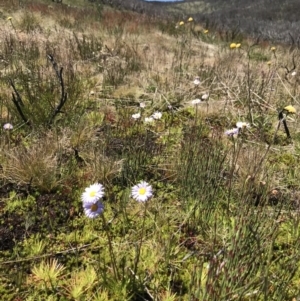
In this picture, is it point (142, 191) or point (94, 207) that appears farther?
point (142, 191)

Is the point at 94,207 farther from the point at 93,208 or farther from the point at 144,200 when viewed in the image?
the point at 144,200

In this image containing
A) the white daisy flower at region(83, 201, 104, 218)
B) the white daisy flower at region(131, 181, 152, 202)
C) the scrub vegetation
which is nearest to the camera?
the white daisy flower at region(83, 201, 104, 218)

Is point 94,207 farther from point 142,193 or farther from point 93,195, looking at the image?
point 142,193

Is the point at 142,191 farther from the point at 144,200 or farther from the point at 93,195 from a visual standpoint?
the point at 93,195

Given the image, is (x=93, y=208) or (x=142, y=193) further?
(x=142, y=193)

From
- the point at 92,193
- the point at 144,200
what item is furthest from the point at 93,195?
the point at 144,200

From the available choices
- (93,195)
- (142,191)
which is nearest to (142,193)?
(142,191)

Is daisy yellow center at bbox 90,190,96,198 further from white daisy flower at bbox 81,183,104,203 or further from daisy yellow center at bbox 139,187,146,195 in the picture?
daisy yellow center at bbox 139,187,146,195

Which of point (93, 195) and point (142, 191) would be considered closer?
point (93, 195)

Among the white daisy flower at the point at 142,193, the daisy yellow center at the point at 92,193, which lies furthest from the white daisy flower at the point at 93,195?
the white daisy flower at the point at 142,193

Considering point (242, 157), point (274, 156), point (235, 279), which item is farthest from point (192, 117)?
point (235, 279)

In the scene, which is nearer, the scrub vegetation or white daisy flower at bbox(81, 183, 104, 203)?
white daisy flower at bbox(81, 183, 104, 203)

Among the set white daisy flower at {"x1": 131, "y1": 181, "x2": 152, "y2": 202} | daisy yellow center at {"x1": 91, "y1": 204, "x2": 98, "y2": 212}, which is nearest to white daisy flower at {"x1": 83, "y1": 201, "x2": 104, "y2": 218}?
daisy yellow center at {"x1": 91, "y1": 204, "x2": 98, "y2": 212}

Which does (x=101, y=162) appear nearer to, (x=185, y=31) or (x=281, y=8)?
(x=185, y=31)
